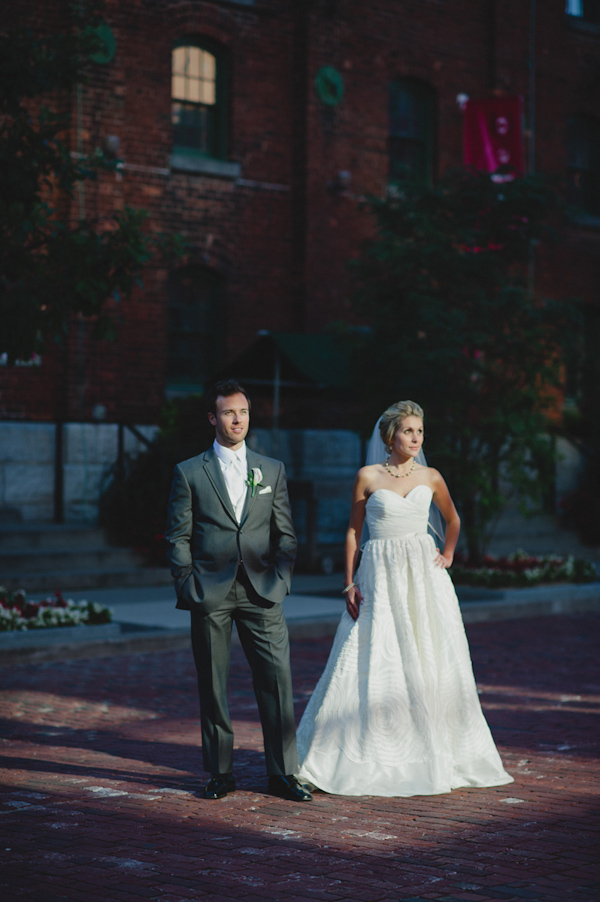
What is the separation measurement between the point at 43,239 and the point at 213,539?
5531mm

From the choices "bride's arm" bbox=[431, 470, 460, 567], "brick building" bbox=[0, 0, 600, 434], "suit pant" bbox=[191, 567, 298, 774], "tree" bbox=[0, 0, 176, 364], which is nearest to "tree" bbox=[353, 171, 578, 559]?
"brick building" bbox=[0, 0, 600, 434]

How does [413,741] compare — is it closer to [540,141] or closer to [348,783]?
[348,783]

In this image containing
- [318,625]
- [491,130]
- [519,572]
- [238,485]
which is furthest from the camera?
[491,130]

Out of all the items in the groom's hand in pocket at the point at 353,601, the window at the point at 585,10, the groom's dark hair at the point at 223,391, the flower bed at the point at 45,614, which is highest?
the window at the point at 585,10

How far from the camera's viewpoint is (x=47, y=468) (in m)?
16.3

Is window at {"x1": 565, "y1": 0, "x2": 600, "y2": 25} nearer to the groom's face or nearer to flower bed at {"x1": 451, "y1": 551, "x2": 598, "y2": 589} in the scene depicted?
flower bed at {"x1": 451, "y1": 551, "x2": 598, "y2": 589}

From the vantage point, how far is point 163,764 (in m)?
6.73

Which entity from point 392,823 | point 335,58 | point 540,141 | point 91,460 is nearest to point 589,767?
point 392,823

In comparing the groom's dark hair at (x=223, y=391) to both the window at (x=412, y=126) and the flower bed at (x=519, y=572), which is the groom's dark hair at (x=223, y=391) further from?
the window at (x=412, y=126)

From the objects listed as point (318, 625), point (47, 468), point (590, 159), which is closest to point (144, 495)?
point (47, 468)

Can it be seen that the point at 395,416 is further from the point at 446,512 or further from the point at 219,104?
the point at 219,104

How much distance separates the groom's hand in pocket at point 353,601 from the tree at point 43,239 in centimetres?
475

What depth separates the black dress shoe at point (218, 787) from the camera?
5.92 meters

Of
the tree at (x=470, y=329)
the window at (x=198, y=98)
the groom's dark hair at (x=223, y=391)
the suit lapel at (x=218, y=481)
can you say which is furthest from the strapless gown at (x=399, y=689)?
the window at (x=198, y=98)
